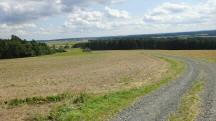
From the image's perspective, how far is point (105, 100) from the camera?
2158 centimetres

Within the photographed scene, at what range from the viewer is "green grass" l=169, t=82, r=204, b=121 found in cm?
1602

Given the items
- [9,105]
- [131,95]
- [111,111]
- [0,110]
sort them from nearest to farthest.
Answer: [111,111] → [0,110] → [9,105] → [131,95]

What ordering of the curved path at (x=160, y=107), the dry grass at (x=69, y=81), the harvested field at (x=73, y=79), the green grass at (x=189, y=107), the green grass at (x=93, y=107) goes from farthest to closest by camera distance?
the harvested field at (x=73, y=79) → the dry grass at (x=69, y=81) → the green grass at (x=93, y=107) → the curved path at (x=160, y=107) → the green grass at (x=189, y=107)

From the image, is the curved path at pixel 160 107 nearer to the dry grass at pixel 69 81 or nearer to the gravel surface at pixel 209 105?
the gravel surface at pixel 209 105

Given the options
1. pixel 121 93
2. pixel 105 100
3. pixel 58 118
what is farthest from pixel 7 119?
pixel 121 93

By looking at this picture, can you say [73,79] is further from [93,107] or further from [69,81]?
[93,107]

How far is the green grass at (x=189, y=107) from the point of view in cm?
1602

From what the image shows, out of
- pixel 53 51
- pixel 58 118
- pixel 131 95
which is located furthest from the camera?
pixel 53 51

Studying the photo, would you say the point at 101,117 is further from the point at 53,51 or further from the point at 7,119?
the point at 53,51

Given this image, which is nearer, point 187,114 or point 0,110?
point 187,114

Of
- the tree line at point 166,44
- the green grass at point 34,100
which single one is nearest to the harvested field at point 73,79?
the green grass at point 34,100

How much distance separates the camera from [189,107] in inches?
724

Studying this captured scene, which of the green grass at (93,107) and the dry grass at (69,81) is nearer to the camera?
the green grass at (93,107)

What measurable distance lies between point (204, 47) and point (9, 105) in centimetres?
13205
